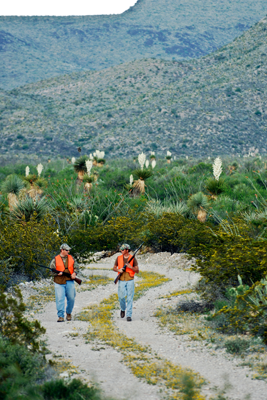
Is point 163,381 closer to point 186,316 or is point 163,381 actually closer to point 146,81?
point 186,316

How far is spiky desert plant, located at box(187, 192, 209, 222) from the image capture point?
15750 millimetres

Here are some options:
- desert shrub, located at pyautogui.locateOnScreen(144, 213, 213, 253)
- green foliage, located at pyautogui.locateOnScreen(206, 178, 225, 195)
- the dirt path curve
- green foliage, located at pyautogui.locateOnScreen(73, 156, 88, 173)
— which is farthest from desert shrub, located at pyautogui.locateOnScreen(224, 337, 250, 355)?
green foliage, located at pyautogui.locateOnScreen(73, 156, 88, 173)

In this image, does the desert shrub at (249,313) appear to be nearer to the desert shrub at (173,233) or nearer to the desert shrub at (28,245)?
the desert shrub at (28,245)

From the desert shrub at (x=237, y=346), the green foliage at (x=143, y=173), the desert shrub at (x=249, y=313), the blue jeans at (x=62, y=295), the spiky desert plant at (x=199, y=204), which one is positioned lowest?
the green foliage at (x=143, y=173)

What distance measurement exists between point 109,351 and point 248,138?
162 ft

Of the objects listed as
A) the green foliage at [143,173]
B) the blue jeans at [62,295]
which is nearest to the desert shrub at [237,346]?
the blue jeans at [62,295]

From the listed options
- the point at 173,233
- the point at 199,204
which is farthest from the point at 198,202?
the point at 173,233

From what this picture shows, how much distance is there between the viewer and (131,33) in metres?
142

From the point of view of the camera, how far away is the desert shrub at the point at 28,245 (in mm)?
11430

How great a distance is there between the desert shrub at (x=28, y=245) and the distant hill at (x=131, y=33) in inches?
4361

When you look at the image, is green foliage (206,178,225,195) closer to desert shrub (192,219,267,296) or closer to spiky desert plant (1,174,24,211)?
desert shrub (192,219,267,296)

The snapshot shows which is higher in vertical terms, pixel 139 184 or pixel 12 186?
pixel 12 186

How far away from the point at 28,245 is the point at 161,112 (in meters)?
48.8

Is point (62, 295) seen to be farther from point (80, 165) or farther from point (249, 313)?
point (80, 165)
